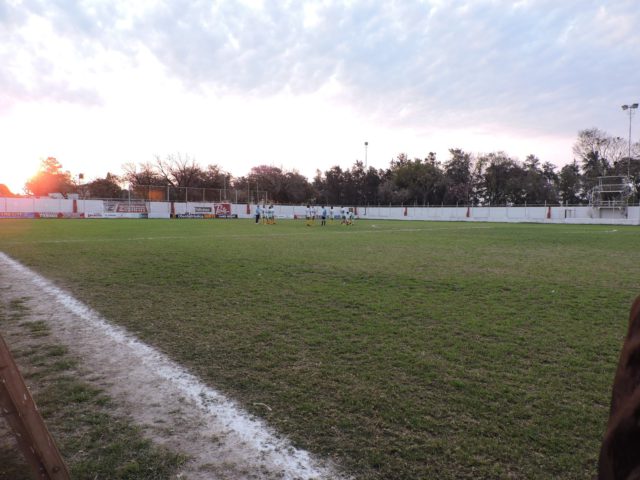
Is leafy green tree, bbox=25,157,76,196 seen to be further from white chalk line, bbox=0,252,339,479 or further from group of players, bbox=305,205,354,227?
white chalk line, bbox=0,252,339,479

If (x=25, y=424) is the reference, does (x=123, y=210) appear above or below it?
above

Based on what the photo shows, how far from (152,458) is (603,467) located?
7.72 ft

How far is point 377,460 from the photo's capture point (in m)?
2.35

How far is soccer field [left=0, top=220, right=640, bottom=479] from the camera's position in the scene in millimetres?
2512

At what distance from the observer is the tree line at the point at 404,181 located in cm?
5794

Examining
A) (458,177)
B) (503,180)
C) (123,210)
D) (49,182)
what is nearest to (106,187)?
(49,182)

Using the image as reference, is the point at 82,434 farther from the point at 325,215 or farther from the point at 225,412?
the point at 325,215

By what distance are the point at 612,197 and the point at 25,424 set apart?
48.9 metres

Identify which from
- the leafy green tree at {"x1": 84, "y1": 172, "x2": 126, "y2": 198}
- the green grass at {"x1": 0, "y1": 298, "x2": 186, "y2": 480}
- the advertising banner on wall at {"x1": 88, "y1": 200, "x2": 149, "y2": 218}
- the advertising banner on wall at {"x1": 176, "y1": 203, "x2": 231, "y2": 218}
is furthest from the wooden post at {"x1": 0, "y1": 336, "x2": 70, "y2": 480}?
the leafy green tree at {"x1": 84, "y1": 172, "x2": 126, "y2": 198}

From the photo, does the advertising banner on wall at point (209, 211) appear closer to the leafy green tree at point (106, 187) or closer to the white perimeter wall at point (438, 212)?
the white perimeter wall at point (438, 212)

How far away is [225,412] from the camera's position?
294cm

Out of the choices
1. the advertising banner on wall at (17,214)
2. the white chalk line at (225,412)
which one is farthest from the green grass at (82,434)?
the advertising banner on wall at (17,214)

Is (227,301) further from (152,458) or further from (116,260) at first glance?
(116,260)

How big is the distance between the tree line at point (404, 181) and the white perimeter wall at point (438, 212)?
101 inches
